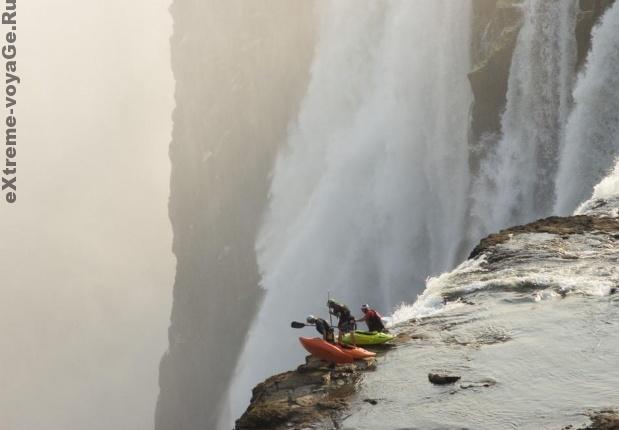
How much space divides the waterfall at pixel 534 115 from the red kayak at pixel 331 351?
70.0 ft

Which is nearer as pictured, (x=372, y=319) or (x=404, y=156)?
(x=372, y=319)

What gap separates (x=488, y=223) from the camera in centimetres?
3612

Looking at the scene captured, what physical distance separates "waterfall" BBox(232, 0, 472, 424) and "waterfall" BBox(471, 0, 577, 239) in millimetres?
2820

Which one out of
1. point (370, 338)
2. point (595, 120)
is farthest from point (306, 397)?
point (595, 120)

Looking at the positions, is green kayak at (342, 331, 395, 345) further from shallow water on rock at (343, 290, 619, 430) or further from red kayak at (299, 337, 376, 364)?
red kayak at (299, 337, 376, 364)

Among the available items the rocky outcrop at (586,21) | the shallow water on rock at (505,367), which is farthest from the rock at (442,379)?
the rocky outcrop at (586,21)

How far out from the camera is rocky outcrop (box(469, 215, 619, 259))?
74.6ft

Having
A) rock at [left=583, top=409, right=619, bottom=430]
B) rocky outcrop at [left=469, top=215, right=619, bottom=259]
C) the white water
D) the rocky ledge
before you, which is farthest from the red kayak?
rocky outcrop at [left=469, top=215, right=619, bottom=259]

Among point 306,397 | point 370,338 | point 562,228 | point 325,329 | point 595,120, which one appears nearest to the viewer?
point 306,397

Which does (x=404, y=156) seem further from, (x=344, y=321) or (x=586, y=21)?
(x=344, y=321)

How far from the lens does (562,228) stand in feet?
76.5

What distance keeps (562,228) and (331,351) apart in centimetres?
1167

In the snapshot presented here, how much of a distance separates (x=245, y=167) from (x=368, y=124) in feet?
55.7

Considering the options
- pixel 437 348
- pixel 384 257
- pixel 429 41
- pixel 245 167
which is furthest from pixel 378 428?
pixel 245 167
